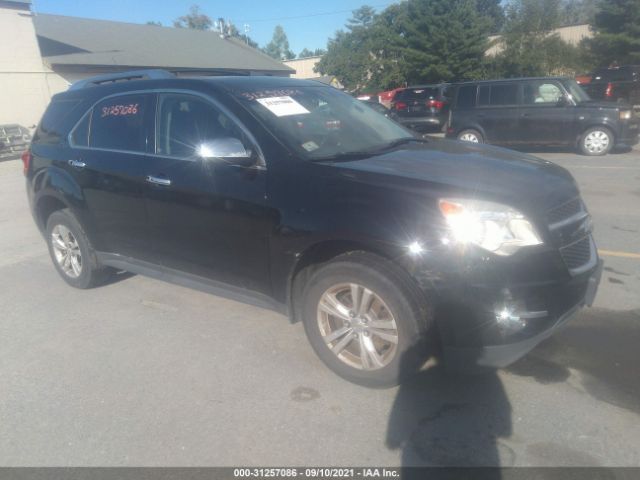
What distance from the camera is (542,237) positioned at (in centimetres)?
279

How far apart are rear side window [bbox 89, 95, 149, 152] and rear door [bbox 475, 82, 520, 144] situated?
10.2 m

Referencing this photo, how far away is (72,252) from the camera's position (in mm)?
5020

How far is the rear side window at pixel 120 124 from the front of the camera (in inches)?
161

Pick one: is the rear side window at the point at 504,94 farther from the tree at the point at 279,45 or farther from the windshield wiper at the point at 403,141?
the tree at the point at 279,45

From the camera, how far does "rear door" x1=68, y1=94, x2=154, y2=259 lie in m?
4.07

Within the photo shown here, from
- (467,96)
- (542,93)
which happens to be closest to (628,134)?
(542,93)

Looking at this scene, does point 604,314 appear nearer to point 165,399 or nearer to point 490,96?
point 165,399

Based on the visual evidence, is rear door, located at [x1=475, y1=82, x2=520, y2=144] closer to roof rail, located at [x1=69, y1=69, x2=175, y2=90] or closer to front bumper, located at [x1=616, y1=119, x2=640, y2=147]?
front bumper, located at [x1=616, y1=119, x2=640, y2=147]

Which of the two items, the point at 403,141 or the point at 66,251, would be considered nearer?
the point at 403,141

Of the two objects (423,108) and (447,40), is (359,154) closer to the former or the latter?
(423,108)

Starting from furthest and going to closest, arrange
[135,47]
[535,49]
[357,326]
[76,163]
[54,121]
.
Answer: [535,49] → [135,47] → [54,121] → [76,163] → [357,326]

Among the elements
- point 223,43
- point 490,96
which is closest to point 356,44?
point 223,43

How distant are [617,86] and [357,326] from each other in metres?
20.3

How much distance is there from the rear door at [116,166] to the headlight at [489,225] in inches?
97.3
